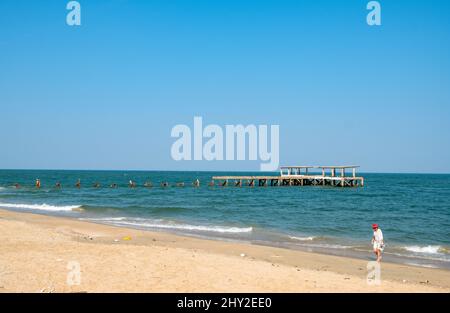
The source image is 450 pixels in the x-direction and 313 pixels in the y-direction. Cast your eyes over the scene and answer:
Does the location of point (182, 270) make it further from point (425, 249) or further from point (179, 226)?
point (179, 226)

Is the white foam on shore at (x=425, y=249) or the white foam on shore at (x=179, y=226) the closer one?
the white foam on shore at (x=425, y=249)

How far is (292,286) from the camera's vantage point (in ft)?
32.2

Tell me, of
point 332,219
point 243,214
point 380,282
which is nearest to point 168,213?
point 243,214

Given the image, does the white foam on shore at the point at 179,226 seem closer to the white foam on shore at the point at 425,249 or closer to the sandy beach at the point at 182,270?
the sandy beach at the point at 182,270

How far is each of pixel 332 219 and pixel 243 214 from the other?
638cm

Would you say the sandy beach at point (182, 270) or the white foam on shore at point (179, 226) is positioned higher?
the sandy beach at point (182, 270)

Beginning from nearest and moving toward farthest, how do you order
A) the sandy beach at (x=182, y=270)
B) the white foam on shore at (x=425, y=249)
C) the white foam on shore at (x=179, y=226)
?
1. the sandy beach at (x=182, y=270)
2. the white foam on shore at (x=425, y=249)
3. the white foam on shore at (x=179, y=226)

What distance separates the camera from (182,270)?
1118cm

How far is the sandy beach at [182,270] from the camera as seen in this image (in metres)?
9.55

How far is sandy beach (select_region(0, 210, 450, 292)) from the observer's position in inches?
376

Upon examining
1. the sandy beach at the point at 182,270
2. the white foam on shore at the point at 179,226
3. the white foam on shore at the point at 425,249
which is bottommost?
the white foam on shore at the point at 425,249

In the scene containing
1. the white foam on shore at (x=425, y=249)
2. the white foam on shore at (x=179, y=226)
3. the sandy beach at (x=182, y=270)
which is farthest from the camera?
the white foam on shore at (x=179, y=226)

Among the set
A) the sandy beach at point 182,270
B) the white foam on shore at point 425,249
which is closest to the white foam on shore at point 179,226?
the sandy beach at point 182,270
